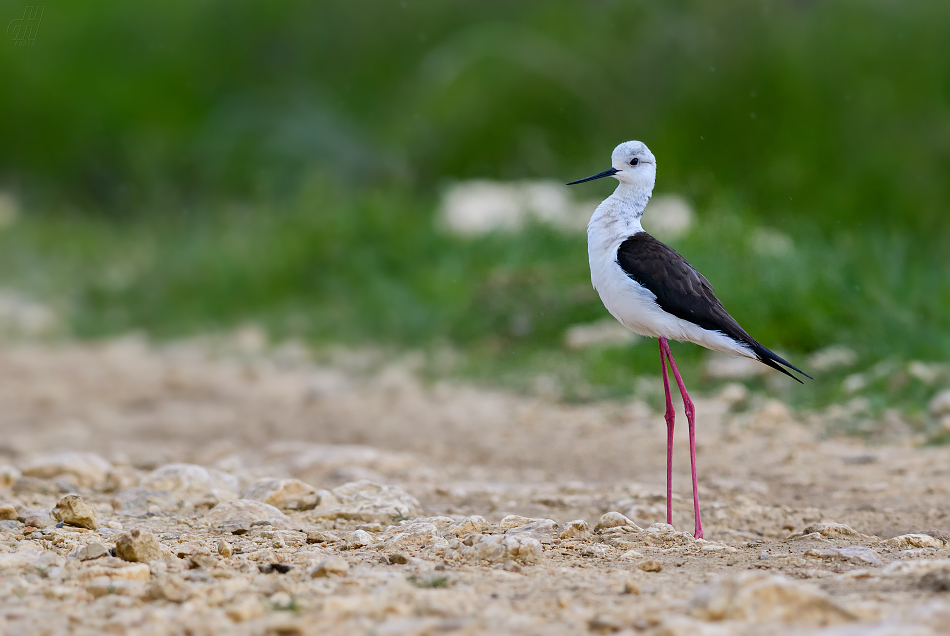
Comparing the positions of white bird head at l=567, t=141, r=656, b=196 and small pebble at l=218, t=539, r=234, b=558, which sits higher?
white bird head at l=567, t=141, r=656, b=196

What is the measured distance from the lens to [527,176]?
948cm

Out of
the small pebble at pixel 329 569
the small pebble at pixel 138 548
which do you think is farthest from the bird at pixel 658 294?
the small pebble at pixel 138 548

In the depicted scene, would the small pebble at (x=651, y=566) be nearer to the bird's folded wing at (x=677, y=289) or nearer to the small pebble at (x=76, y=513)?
the bird's folded wing at (x=677, y=289)

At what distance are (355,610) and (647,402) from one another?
367 centimetres

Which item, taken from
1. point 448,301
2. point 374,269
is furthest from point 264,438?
point 374,269

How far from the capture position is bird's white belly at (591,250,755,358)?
3.72 meters

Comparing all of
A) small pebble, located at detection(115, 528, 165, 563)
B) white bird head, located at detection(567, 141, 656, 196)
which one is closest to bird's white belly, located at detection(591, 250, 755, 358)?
white bird head, located at detection(567, 141, 656, 196)

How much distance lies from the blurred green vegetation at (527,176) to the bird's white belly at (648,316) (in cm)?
212

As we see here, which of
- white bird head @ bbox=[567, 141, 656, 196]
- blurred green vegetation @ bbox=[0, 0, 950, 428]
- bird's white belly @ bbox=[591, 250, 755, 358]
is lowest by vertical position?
bird's white belly @ bbox=[591, 250, 755, 358]

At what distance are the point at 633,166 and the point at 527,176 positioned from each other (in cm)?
554

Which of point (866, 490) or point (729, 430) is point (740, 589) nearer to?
point (866, 490)

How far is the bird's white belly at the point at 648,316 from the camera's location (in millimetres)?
3723

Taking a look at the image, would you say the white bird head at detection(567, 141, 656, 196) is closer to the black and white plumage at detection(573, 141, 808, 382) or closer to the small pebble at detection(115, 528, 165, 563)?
the black and white plumage at detection(573, 141, 808, 382)

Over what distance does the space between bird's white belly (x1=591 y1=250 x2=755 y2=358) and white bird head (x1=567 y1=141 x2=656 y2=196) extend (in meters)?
0.34
